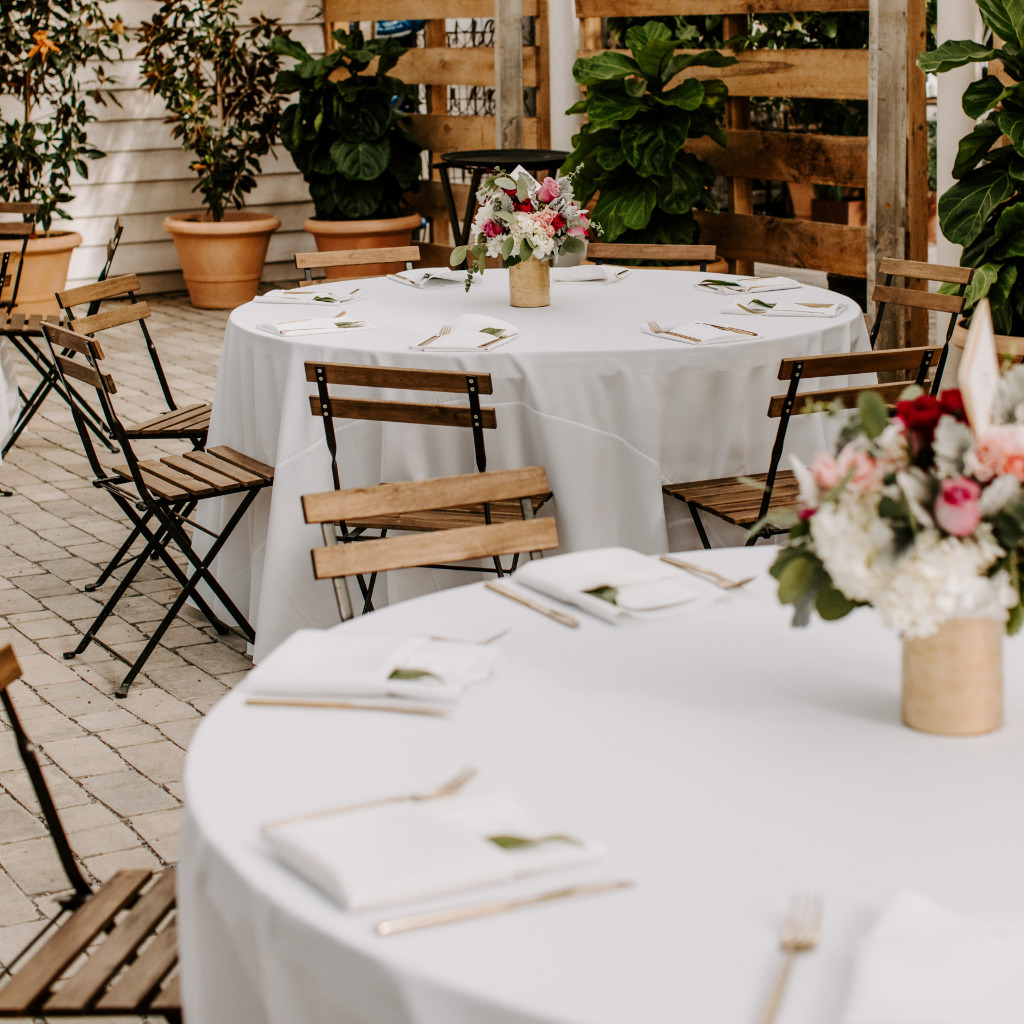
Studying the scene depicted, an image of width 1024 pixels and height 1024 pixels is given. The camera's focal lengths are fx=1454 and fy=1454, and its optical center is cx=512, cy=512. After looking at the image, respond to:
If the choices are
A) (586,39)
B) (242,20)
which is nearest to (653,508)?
(586,39)

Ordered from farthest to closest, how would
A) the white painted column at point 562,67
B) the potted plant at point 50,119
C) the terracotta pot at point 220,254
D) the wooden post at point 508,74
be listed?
1. the terracotta pot at point 220,254
2. the potted plant at point 50,119
3. the wooden post at point 508,74
4. the white painted column at point 562,67

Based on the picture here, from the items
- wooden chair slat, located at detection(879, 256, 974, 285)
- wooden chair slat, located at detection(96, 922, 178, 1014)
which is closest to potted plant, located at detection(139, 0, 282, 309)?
wooden chair slat, located at detection(879, 256, 974, 285)

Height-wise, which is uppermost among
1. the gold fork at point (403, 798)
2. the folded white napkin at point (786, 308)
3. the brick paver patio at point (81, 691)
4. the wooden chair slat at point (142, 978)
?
the folded white napkin at point (786, 308)

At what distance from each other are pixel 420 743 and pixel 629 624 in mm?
500

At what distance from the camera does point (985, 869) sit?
1.54 meters

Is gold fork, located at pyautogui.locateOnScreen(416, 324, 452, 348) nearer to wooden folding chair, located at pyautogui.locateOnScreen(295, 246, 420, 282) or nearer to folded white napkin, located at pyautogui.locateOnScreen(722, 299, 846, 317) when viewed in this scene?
folded white napkin, located at pyautogui.locateOnScreen(722, 299, 846, 317)

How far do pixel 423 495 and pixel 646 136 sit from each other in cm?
473

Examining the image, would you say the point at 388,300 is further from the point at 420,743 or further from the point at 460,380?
the point at 420,743

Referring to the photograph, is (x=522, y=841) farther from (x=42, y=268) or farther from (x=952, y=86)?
(x=42, y=268)

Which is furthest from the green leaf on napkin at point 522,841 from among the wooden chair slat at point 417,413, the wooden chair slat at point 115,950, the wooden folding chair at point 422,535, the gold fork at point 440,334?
the gold fork at point 440,334

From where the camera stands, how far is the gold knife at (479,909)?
1453mm

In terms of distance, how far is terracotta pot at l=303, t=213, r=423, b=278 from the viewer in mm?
9617

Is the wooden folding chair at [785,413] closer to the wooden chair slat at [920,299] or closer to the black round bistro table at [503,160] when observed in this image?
the wooden chair slat at [920,299]

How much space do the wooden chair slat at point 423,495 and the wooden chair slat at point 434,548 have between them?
0.38ft
